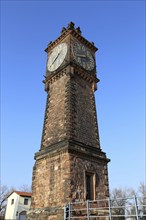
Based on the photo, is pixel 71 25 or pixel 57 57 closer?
pixel 57 57

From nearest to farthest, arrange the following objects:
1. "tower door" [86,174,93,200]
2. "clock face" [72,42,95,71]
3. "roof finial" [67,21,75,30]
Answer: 1. "tower door" [86,174,93,200]
2. "clock face" [72,42,95,71]
3. "roof finial" [67,21,75,30]

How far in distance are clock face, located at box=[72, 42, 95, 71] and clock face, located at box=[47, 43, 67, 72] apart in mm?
936

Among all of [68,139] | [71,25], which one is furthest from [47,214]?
[71,25]

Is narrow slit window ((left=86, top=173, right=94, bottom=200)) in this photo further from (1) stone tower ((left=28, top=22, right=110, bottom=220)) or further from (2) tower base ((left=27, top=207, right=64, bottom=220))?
(2) tower base ((left=27, top=207, right=64, bottom=220))

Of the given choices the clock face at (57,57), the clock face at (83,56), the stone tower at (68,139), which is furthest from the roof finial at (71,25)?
the clock face at (57,57)

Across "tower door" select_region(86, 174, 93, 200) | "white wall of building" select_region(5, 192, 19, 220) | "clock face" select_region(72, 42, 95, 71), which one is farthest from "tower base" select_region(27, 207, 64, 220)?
"white wall of building" select_region(5, 192, 19, 220)

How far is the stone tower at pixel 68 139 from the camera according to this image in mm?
11102

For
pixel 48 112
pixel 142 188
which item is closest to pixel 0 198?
pixel 142 188

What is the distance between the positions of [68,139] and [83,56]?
8723 mm

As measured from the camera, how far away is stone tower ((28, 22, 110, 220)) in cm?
1110

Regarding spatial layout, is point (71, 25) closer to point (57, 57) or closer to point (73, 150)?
point (57, 57)

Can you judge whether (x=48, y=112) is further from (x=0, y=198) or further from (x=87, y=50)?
(x=0, y=198)

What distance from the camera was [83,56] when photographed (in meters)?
17.5

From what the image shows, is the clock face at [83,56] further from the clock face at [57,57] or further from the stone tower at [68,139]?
the clock face at [57,57]
